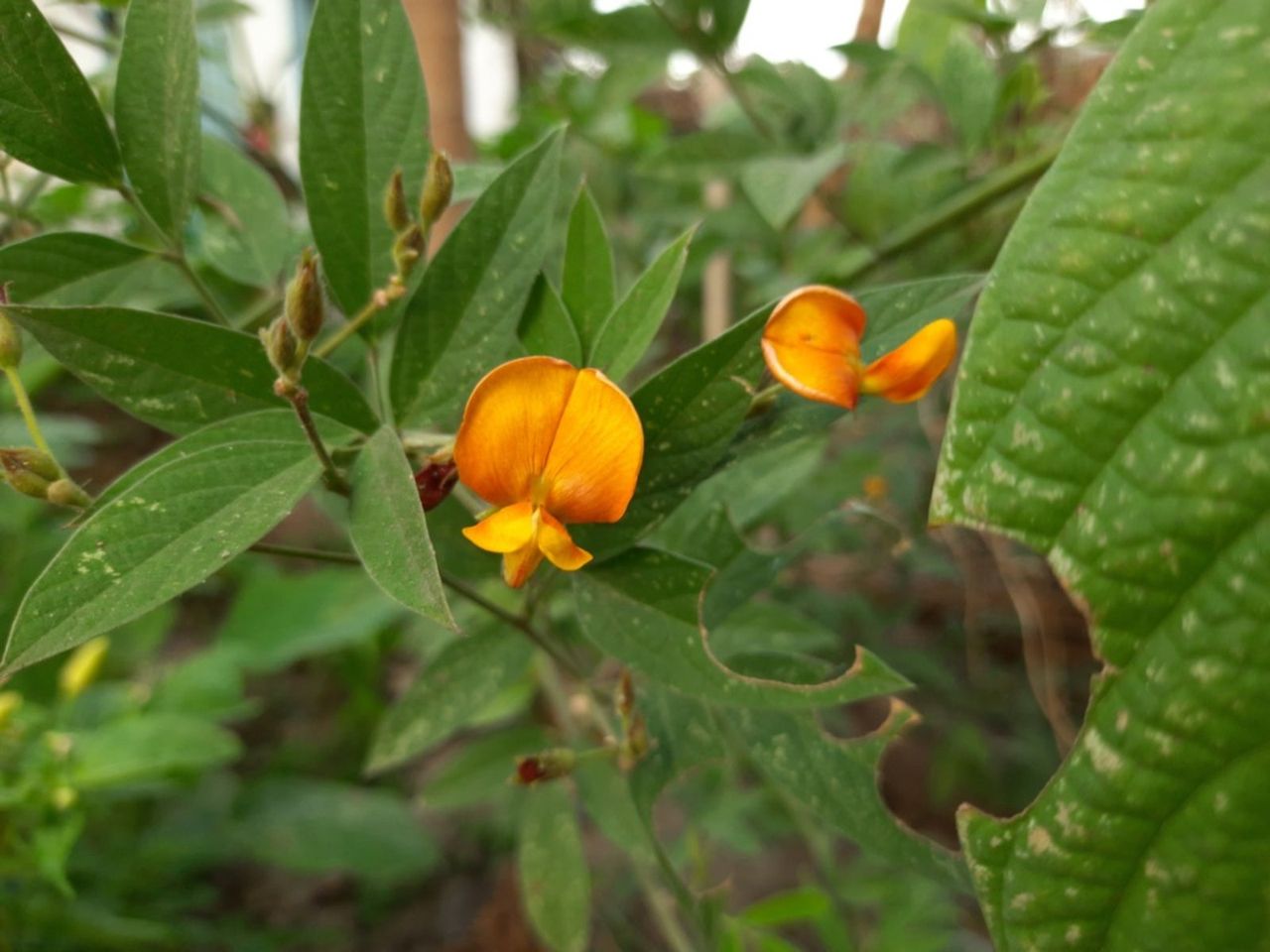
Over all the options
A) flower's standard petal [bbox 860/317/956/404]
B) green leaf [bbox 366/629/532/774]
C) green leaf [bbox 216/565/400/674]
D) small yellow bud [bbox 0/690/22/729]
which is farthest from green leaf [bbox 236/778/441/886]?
flower's standard petal [bbox 860/317/956/404]

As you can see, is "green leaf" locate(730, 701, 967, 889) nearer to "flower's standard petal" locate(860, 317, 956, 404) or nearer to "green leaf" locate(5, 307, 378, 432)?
"flower's standard petal" locate(860, 317, 956, 404)

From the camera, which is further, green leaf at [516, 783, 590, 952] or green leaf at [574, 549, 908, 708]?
green leaf at [516, 783, 590, 952]

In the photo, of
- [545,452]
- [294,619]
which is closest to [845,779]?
[545,452]

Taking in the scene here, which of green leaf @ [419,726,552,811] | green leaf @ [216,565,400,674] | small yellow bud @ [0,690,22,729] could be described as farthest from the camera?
green leaf @ [216,565,400,674]

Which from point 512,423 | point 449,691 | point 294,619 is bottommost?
point 294,619

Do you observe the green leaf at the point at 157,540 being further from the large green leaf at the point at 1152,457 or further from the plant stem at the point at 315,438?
the large green leaf at the point at 1152,457

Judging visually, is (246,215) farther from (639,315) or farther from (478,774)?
(478,774)

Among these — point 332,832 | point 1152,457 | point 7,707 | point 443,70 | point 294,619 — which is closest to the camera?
point 1152,457
